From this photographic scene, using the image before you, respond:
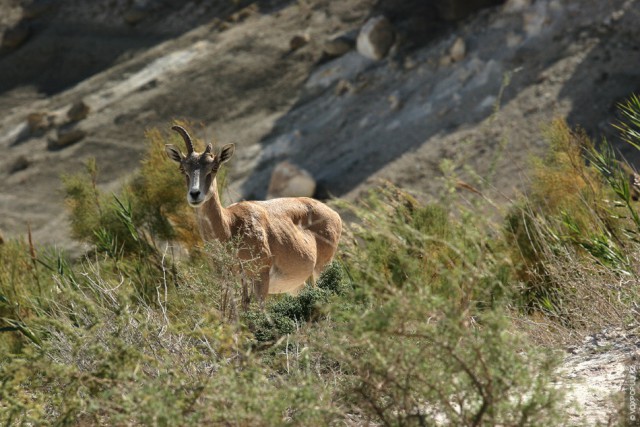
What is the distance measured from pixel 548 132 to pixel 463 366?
656 cm

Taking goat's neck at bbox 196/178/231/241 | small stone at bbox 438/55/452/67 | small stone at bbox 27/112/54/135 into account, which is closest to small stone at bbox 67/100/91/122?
small stone at bbox 27/112/54/135

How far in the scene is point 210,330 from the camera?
6070mm

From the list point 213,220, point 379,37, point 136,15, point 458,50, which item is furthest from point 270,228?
point 136,15

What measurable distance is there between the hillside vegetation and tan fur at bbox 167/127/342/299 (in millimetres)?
340

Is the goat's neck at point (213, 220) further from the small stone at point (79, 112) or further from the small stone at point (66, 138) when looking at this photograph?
the small stone at point (79, 112)

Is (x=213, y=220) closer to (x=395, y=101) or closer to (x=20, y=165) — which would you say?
(x=395, y=101)

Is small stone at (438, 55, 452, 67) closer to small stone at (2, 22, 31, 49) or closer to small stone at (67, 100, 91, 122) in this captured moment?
small stone at (67, 100, 91, 122)

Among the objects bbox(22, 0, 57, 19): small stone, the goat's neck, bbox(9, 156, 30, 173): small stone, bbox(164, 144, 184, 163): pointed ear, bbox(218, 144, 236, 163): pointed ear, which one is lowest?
bbox(9, 156, 30, 173): small stone

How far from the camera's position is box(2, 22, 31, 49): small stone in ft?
131

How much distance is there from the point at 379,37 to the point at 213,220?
21.1 metres

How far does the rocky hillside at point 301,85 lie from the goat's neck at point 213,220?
1136 centimetres

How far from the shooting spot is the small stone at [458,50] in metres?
27.5

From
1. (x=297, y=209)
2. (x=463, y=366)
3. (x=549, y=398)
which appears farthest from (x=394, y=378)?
(x=297, y=209)

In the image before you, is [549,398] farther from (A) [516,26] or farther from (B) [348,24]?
(B) [348,24]
